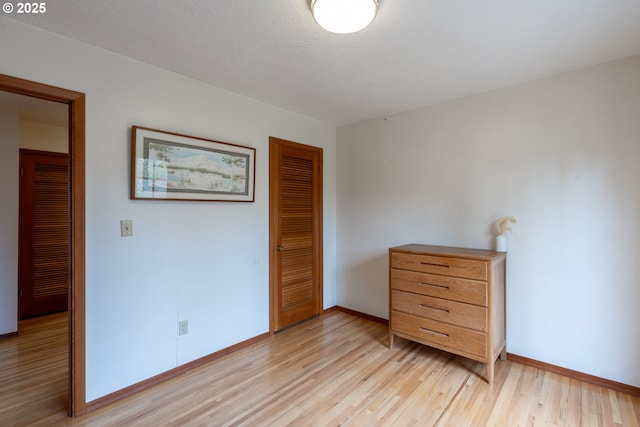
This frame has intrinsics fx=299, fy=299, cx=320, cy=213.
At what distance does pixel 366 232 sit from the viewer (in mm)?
3549

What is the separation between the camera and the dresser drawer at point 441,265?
225cm

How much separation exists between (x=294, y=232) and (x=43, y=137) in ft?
10.8

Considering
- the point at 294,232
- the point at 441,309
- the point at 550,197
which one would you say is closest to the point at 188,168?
the point at 294,232

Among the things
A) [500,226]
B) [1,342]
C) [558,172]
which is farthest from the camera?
[1,342]

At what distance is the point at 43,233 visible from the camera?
3627 millimetres

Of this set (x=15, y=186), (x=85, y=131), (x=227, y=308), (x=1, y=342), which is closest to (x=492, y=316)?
(x=227, y=308)

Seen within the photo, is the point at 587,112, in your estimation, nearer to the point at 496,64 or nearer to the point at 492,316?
the point at 496,64

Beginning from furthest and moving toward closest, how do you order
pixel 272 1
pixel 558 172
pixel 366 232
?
pixel 366 232
pixel 558 172
pixel 272 1

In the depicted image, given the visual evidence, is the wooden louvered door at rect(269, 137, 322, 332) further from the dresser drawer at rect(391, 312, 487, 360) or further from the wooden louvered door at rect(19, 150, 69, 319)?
the wooden louvered door at rect(19, 150, 69, 319)

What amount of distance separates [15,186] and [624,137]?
5.43 meters

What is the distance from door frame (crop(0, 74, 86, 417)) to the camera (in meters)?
1.83

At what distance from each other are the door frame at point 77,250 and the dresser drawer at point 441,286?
233 centimetres

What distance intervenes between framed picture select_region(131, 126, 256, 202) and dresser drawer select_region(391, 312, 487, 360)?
1.80 m

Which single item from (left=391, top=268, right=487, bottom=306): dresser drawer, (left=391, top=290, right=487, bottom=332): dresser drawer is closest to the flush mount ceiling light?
(left=391, top=268, right=487, bottom=306): dresser drawer
